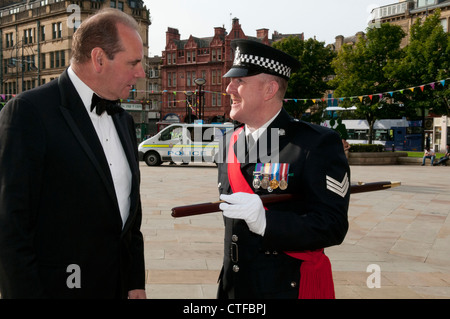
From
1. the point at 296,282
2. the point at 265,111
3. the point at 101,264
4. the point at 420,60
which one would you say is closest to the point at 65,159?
the point at 101,264

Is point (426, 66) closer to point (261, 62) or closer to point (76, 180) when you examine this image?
point (261, 62)

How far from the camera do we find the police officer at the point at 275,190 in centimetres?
199

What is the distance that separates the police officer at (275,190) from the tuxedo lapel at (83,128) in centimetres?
59

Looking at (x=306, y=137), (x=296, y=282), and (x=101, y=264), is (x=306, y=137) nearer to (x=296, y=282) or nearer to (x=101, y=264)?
(x=296, y=282)

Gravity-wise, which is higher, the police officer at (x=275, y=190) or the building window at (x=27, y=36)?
the building window at (x=27, y=36)

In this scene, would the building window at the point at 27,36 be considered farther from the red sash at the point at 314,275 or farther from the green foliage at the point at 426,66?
the red sash at the point at 314,275

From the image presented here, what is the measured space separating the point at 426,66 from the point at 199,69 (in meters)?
36.6

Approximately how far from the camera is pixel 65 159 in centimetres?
192

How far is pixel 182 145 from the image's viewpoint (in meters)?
20.9

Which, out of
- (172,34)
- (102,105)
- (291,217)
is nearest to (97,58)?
(102,105)

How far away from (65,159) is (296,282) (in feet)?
4.28

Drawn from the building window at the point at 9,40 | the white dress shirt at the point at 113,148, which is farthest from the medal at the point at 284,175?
the building window at the point at 9,40

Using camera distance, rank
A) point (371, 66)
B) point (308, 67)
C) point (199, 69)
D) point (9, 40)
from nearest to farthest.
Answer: point (371, 66)
point (308, 67)
point (9, 40)
point (199, 69)

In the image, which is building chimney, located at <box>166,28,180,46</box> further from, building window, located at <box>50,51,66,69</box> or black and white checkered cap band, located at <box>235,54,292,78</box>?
black and white checkered cap band, located at <box>235,54,292,78</box>
